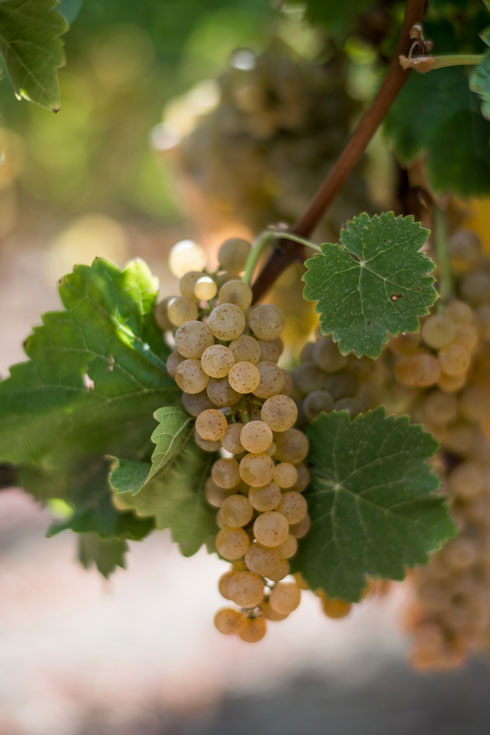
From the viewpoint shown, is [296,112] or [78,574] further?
[78,574]

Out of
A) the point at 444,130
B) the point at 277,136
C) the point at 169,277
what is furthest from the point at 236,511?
the point at 169,277

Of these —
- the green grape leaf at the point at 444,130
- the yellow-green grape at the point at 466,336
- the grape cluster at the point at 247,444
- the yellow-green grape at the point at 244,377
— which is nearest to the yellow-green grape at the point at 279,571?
the grape cluster at the point at 247,444

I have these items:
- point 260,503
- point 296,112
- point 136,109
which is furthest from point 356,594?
point 136,109

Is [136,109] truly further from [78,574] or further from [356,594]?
[356,594]

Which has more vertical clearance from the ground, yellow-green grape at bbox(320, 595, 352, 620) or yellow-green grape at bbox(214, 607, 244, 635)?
yellow-green grape at bbox(214, 607, 244, 635)

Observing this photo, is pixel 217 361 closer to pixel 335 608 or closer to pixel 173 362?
pixel 173 362

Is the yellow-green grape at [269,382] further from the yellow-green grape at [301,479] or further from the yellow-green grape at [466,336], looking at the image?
the yellow-green grape at [466,336]

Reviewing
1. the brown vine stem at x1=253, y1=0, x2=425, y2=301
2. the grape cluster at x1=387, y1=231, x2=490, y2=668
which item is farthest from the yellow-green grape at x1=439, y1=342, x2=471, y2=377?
the brown vine stem at x1=253, y1=0, x2=425, y2=301

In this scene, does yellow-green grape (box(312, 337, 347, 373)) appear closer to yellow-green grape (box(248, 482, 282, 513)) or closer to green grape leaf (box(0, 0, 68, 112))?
yellow-green grape (box(248, 482, 282, 513))
